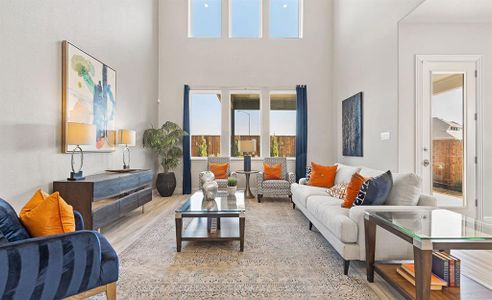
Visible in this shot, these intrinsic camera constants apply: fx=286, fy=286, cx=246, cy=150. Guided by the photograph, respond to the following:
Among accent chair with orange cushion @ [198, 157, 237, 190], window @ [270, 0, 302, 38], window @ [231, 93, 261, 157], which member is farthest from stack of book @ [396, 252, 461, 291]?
window @ [270, 0, 302, 38]

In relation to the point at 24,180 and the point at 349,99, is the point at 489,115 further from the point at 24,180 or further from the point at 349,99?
the point at 24,180

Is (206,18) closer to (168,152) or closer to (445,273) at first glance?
(168,152)

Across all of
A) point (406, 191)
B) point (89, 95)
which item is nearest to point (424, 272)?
point (406, 191)

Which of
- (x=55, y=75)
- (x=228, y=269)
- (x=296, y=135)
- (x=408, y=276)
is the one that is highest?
(x=55, y=75)

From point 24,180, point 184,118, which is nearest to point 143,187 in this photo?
point 24,180

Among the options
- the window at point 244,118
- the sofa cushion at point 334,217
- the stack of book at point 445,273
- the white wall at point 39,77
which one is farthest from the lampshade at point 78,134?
the window at point 244,118

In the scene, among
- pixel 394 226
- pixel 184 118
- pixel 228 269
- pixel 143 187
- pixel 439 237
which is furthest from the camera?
pixel 184 118

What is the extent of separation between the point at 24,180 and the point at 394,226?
3327mm

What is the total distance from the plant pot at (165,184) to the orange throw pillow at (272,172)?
218 centimetres

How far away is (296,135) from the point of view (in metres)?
7.21

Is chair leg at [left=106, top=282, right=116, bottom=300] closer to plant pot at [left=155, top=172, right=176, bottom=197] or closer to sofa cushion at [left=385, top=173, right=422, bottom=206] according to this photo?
sofa cushion at [left=385, top=173, right=422, bottom=206]

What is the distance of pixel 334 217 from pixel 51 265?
223 centimetres

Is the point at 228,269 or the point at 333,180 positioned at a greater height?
the point at 333,180

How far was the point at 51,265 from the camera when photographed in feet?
4.89
